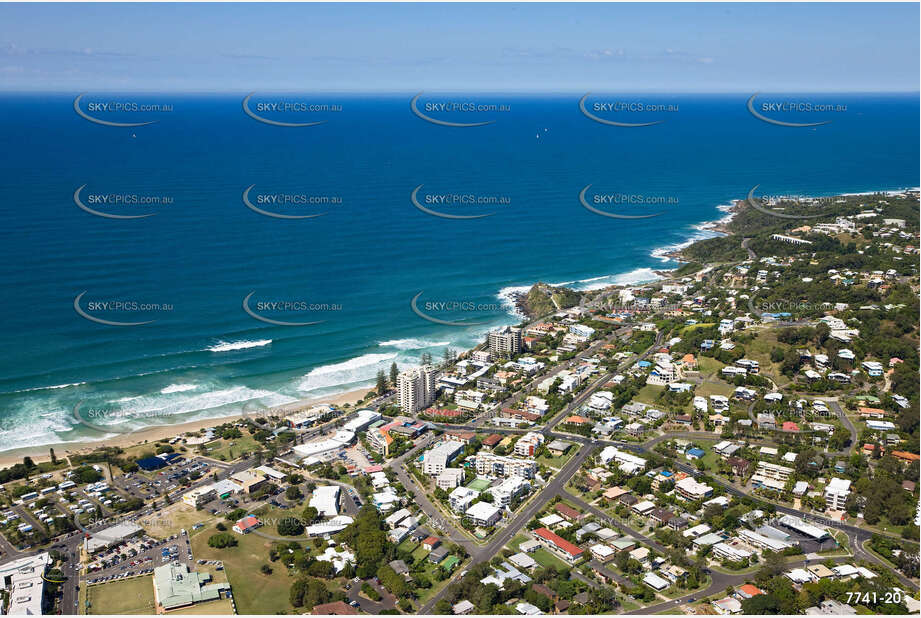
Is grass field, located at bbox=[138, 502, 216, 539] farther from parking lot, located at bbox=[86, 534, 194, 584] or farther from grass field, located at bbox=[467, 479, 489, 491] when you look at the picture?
grass field, located at bbox=[467, 479, 489, 491]

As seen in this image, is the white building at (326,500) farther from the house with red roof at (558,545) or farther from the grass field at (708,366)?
the grass field at (708,366)

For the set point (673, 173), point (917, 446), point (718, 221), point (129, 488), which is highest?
point (673, 173)

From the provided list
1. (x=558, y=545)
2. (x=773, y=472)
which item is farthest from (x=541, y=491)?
(x=773, y=472)

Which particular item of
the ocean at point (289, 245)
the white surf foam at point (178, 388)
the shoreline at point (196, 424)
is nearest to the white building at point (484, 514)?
the shoreline at point (196, 424)

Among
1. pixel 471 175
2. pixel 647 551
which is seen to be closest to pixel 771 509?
pixel 647 551

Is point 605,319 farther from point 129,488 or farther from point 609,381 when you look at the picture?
point 129,488
